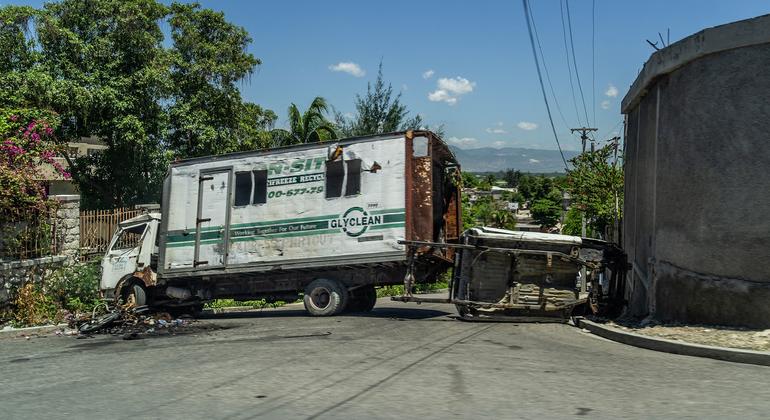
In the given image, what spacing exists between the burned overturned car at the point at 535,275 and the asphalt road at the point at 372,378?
0.86 meters

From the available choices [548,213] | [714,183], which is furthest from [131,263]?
[548,213]

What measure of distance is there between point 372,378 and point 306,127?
887 inches

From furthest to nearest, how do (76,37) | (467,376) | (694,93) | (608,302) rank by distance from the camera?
1. (76,37)
2. (608,302)
3. (694,93)
4. (467,376)

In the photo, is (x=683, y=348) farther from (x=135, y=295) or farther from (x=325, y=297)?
(x=135, y=295)

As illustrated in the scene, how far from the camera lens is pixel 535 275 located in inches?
453

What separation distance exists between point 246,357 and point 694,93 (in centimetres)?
763

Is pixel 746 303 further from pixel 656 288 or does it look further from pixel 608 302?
pixel 608 302

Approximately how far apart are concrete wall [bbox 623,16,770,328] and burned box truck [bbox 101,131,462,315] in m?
4.09

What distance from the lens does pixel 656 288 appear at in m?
11.0

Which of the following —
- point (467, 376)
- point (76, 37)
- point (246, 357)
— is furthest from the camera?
point (76, 37)

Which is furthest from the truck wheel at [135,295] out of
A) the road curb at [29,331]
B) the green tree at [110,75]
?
the green tree at [110,75]

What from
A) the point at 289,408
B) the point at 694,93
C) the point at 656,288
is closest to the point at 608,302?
the point at 656,288

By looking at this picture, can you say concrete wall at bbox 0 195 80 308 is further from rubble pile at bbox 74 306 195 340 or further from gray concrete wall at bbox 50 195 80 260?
rubble pile at bbox 74 306 195 340

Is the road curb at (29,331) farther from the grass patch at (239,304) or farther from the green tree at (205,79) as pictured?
the green tree at (205,79)
